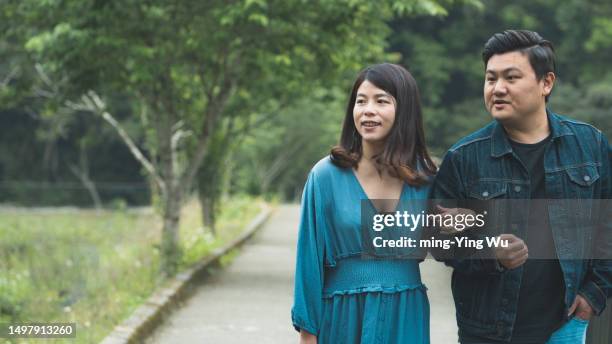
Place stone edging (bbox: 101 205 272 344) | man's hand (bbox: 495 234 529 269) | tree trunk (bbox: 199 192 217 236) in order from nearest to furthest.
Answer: man's hand (bbox: 495 234 529 269) → stone edging (bbox: 101 205 272 344) → tree trunk (bbox: 199 192 217 236)

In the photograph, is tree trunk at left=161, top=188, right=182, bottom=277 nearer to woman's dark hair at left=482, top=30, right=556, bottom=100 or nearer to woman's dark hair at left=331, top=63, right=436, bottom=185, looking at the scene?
woman's dark hair at left=331, top=63, right=436, bottom=185

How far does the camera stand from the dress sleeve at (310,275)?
3766mm

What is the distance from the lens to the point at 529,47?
3527 mm

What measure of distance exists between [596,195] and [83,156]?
154ft

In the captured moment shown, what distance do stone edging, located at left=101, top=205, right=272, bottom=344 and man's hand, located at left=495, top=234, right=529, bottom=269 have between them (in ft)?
14.8

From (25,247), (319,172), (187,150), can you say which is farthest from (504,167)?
(25,247)

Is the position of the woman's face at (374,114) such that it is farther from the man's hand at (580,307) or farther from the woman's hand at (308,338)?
the man's hand at (580,307)

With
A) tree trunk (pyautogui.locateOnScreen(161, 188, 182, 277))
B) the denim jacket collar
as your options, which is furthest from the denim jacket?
tree trunk (pyautogui.locateOnScreen(161, 188, 182, 277))

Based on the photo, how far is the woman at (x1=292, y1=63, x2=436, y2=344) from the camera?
12.4 ft

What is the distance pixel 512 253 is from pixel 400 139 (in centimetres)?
75

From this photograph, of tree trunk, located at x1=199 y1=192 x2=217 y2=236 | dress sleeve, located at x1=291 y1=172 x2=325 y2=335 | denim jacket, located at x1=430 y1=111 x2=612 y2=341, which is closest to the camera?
denim jacket, located at x1=430 y1=111 x2=612 y2=341

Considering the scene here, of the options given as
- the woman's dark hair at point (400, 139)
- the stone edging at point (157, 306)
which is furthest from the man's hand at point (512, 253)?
the stone edging at point (157, 306)

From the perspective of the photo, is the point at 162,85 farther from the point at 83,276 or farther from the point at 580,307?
the point at 580,307

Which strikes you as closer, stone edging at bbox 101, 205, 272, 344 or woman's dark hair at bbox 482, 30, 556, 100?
woman's dark hair at bbox 482, 30, 556, 100
